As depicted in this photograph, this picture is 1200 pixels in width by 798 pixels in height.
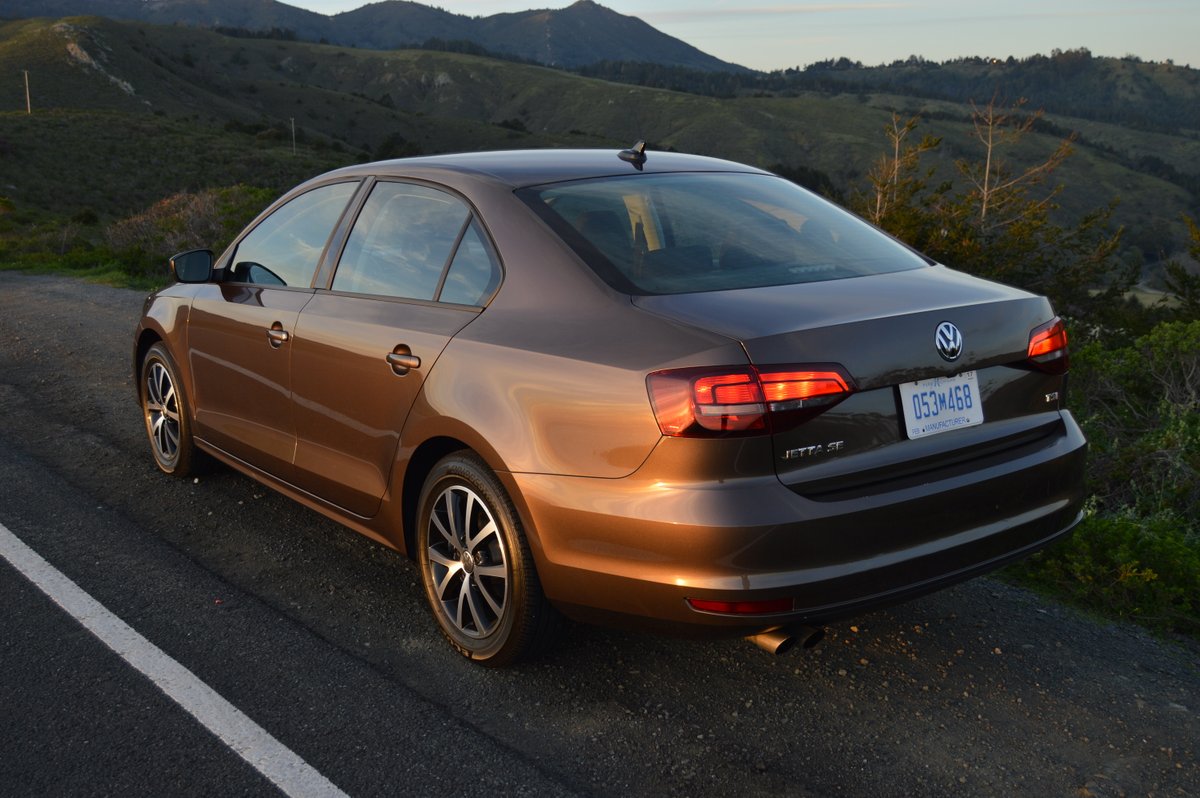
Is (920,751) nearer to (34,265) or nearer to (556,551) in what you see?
(556,551)

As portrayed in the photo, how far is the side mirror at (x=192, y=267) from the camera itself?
4957mm

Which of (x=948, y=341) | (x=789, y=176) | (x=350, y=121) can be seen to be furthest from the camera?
(x=350, y=121)

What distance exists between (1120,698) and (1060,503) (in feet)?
2.13

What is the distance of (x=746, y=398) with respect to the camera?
2717 millimetres

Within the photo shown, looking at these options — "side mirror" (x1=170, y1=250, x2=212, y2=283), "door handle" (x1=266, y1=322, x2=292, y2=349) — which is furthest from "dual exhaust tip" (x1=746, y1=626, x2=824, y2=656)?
"side mirror" (x1=170, y1=250, x2=212, y2=283)

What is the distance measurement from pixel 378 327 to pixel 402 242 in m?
0.36

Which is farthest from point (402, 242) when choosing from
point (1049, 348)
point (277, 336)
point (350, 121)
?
point (350, 121)

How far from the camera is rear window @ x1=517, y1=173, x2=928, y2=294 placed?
10.7ft

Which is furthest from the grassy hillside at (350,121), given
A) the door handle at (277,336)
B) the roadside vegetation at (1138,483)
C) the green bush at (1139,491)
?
the door handle at (277,336)

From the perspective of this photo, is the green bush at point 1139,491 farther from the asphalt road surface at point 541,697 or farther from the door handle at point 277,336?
the door handle at point 277,336

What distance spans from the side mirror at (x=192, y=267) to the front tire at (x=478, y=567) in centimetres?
199

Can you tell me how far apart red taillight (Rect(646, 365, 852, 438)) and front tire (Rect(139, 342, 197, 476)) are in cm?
339

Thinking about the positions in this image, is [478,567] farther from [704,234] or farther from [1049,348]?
[1049,348]

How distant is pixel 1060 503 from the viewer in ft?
10.9
